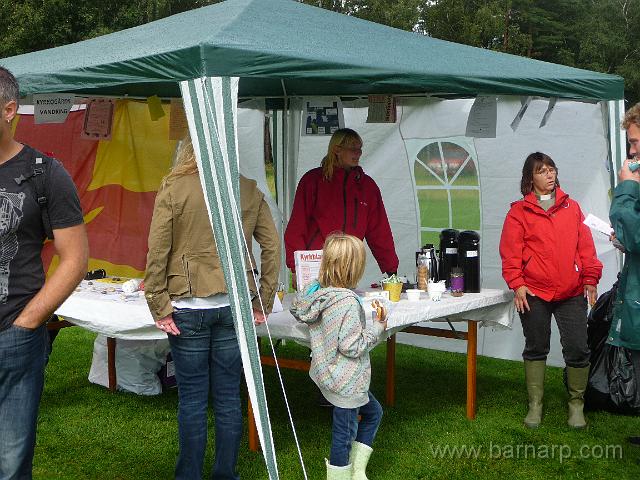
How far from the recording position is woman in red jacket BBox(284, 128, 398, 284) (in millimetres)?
4695

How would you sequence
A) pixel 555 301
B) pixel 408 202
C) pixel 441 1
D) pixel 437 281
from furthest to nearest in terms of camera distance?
pixel 441 1 < pixel 408 202 < pixel 437 281 < pixel 555 301

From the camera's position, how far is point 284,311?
4.17m

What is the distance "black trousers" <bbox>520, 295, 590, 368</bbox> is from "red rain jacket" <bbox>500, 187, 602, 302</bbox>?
0.20 feet

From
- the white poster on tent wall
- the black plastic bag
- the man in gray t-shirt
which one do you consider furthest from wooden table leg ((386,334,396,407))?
the man in gray t-shirt

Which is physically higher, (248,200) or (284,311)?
(248,200)

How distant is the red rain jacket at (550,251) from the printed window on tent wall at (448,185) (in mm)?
1615

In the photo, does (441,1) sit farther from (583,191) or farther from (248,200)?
(248,200)

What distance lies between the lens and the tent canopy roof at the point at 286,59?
306 centimetres

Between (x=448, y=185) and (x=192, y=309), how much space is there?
341 centimetres

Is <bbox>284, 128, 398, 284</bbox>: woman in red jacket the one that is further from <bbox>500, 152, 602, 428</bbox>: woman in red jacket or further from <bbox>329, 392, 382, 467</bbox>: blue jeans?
<bbox>329, 392, 382, 467</bbox>: blue jeans

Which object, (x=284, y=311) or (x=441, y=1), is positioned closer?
(x=284, y=311)

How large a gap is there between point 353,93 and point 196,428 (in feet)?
10.1

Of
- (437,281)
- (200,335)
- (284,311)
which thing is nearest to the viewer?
(200,335)

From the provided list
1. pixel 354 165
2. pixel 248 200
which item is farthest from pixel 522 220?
pixel 248 200
